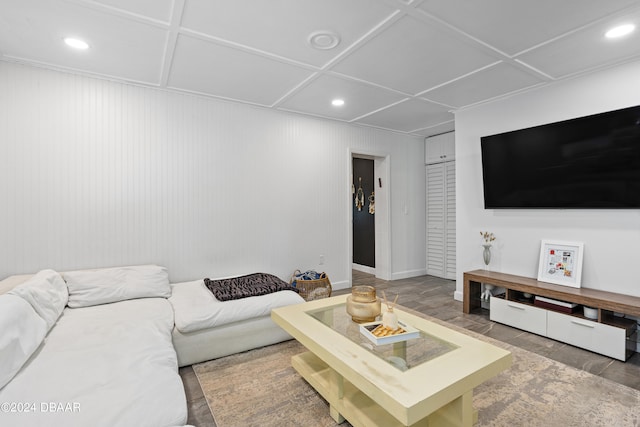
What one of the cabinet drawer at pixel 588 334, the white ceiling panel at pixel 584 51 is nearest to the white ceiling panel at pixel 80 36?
the white ceiling panel at pixel 584 51

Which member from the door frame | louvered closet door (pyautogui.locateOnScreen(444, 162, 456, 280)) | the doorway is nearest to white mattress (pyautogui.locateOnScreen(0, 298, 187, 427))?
the door frame

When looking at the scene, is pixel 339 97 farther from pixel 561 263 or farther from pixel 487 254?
pixel 561 263

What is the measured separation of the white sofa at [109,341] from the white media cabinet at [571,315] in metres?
2.19

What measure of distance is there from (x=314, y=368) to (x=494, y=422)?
1.10 meters

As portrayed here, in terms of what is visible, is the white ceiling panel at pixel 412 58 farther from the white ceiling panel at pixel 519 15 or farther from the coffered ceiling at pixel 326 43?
the white ceiling panel at pixel 519 15

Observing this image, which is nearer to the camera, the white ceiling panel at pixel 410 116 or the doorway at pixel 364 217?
the white ceiling panel at pixel 410 116

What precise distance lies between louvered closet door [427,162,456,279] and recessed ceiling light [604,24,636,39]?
2.85 meters


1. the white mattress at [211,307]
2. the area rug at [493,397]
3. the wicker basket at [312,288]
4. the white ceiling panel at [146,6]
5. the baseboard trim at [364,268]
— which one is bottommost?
the area rug at [493,397]

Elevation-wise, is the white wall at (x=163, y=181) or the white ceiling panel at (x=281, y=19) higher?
the white ceiling panel at (x=281, y=19)

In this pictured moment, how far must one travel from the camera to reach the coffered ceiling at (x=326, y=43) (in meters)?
1.95

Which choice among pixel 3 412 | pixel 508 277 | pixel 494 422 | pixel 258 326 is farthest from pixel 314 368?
pixel 508 277

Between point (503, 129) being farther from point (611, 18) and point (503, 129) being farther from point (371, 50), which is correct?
point (371, 50)

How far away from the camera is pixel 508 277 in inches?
130

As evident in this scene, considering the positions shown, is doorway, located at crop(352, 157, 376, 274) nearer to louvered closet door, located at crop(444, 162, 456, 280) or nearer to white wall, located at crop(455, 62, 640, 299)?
louvered closet door, located at crop(444, 162, 456, 280)
